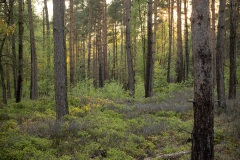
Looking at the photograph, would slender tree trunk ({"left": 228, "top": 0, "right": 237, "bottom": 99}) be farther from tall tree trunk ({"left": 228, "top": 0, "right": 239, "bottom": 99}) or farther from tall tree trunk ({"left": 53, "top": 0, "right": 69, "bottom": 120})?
tall tree trunk ({"left": 53, "top": 0, "right": 69, "bottom": 120})

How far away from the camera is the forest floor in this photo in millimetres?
6488

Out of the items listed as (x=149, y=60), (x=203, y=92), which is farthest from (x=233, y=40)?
(x=203, y=92)

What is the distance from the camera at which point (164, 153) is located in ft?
22.4

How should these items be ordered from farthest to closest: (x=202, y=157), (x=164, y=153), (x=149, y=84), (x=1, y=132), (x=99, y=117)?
(x=149, y=84)
(x=99, y=117)
(x=1, y=132)
(x=164, y=153)
(x=202, y=157)

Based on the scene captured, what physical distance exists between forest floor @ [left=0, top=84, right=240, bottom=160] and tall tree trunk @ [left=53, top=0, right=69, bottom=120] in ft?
1.94

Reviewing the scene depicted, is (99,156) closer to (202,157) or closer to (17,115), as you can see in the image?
(202,157)

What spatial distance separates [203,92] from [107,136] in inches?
157

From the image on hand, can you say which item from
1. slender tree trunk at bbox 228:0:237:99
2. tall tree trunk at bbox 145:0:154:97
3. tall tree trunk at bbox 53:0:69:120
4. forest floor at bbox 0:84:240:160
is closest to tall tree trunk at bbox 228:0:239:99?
slender tree trunk at bbox 228:0:237:99

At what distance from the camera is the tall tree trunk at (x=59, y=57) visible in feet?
31.6

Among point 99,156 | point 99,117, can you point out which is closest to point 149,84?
point 99,117

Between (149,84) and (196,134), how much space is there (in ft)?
41.4

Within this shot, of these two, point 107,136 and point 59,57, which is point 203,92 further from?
point 59,57

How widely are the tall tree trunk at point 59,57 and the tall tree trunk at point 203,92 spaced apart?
6.18 metres

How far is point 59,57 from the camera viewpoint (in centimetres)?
982
